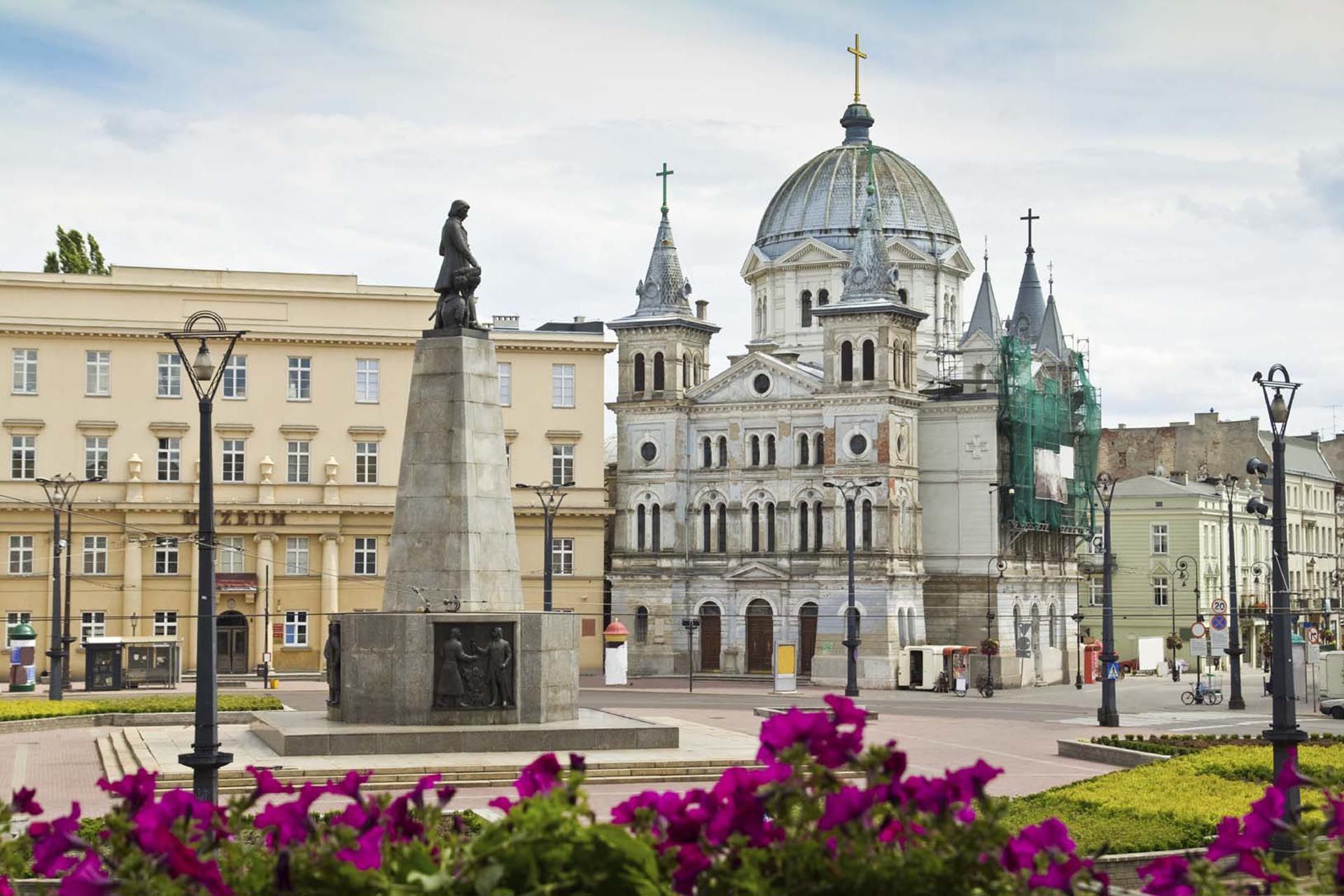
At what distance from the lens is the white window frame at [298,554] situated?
7475 centimetres

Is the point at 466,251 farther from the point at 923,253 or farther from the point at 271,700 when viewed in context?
the point at 923,253

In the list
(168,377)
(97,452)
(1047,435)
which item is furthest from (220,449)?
(1047,435)

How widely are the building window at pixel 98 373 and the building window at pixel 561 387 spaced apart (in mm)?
17776

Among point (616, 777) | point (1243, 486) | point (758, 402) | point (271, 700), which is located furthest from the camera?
point (1243, 486)

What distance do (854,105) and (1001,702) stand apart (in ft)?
122

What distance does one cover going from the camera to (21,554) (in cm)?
7231

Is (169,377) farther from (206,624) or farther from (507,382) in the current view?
(206,624)

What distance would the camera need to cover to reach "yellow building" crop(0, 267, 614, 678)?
72.9m

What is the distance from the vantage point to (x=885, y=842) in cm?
812

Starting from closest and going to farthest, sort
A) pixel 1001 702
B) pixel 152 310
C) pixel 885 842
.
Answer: pixel 885 842 < pixel 1001 702 < pixel 152 310

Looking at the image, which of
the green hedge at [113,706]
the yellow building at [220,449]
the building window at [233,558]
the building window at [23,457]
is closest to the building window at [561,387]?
the yellow building at [220,449]

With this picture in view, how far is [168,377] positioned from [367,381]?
7.76m

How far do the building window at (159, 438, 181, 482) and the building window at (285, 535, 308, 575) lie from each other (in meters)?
4.98

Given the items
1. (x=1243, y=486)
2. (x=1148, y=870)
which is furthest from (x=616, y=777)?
(x=1243, y=486)
